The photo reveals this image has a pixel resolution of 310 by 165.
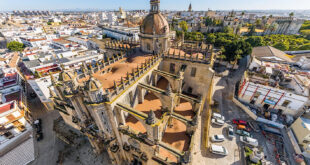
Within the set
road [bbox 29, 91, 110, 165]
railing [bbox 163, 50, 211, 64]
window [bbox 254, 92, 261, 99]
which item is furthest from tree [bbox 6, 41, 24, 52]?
window [bbox 254, 92, 261, 99]

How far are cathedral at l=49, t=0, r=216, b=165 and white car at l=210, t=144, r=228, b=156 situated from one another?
385 centimetres

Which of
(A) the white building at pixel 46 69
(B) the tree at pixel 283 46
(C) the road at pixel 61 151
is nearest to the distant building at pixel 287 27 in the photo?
(B) the tree at pixel 283 46

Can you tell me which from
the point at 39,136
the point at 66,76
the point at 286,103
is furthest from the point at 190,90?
the point at 39,136

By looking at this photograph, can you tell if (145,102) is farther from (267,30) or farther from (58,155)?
(267,30)

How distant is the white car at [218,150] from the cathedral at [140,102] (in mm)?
3853

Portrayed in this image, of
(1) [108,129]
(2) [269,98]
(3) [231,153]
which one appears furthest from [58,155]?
(2) [269,98]

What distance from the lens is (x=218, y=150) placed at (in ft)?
85.9

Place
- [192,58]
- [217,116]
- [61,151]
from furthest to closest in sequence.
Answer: [217,116], [192,58], [61,151]

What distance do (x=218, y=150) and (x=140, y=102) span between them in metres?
19.2

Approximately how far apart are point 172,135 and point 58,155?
89.3 ft

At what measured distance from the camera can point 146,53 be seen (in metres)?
33.7

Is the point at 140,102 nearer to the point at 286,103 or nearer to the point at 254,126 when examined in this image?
the point at 254,126

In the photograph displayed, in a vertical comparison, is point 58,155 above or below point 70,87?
below

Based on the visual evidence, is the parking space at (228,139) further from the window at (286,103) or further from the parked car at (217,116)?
the window at (286,103)
